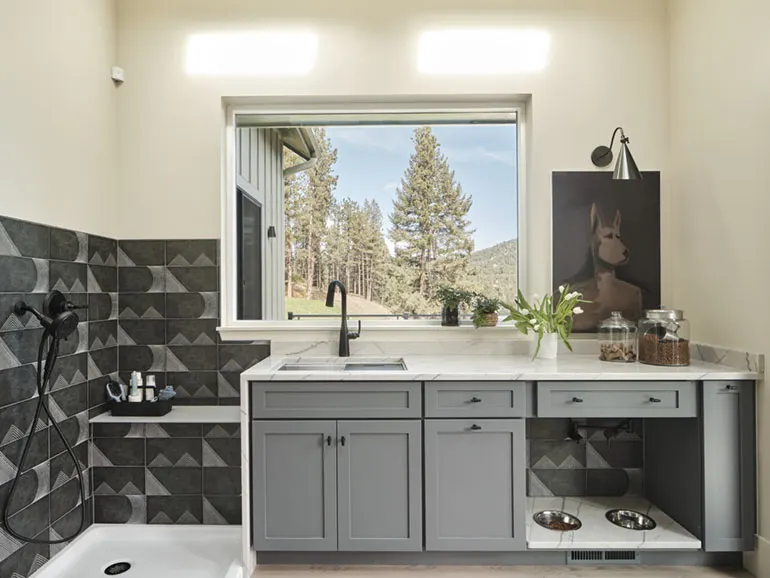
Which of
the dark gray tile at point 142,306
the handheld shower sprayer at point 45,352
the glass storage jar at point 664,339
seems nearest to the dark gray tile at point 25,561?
the handheld shower sprayer at point 45,352

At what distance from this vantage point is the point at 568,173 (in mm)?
2723

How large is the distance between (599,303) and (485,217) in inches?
32.2

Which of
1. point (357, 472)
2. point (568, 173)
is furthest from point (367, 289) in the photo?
point (568, 173)

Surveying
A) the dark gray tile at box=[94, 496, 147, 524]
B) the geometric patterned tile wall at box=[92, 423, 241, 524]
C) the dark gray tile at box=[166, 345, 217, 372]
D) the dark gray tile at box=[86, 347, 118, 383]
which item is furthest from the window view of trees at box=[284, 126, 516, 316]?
the dark gray tile at box=[94, 496, 147, 524]

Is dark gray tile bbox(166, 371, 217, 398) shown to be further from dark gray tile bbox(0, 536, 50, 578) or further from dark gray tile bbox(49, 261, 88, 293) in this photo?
dark gray tile bbox(0, 536, 50, 578)

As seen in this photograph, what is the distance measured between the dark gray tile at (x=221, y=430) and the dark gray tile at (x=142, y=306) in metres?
0.69

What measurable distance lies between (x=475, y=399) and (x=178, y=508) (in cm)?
172

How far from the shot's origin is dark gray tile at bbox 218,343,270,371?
2.71 meters

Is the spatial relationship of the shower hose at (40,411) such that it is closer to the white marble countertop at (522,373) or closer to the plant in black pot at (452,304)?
the white marble countertop at (522,373)

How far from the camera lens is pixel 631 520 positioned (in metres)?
2.38

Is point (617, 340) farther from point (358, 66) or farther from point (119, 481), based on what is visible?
point (119, 481)

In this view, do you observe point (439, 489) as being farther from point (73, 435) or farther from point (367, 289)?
point (73, 435)

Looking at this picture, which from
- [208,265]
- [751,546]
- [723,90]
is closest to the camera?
[751,546]

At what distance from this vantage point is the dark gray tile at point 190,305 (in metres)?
2.70
